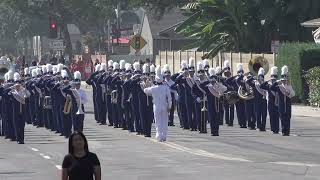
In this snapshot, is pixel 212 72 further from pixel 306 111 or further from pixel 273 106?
pixel 306 111

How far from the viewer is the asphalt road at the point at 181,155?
20172 mm

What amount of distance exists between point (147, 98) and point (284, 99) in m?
3.48

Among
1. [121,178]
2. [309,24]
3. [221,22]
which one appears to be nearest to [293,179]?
[121,178]

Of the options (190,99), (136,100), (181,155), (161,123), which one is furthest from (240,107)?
(181,155)

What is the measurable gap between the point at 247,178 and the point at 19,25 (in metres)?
117

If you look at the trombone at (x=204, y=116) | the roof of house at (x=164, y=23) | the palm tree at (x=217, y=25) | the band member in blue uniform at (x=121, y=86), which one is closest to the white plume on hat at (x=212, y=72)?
the trombone at (x=204, y=116)

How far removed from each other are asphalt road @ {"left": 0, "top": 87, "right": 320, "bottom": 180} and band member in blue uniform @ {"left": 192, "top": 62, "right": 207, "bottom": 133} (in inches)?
13.2

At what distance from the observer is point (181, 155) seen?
78.5ft

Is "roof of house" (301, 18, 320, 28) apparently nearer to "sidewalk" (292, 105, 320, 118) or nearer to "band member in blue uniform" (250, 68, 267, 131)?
"sidewalk" (292, 105, 320, 118)

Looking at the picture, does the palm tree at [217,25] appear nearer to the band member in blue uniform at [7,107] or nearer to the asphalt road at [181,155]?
the asphalt road at [181,155]

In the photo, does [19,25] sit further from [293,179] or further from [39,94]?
[293,179]

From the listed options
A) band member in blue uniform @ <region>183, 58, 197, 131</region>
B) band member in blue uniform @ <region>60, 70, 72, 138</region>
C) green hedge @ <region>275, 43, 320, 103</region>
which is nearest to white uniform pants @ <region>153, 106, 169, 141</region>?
band member in blue uniform @ <region>60, 70, 72, 138</region>

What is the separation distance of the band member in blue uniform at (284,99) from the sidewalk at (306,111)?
860 centimetres

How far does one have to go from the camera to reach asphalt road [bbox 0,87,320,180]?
66.2 feet
